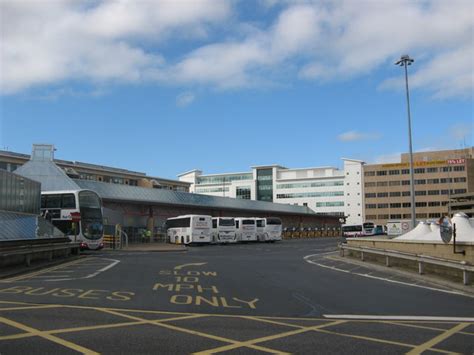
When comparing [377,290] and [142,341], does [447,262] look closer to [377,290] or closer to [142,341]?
[377,290]

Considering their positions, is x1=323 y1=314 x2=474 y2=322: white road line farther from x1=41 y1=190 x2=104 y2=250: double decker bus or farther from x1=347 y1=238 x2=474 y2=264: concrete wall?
x1=41 y1=190 x2=104 y2=250: double decker bus

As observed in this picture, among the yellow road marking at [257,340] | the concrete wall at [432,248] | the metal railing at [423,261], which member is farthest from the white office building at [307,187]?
the yellow road marking at [257,340]

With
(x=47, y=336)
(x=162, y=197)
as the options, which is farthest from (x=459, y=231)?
(x=162, y=197)

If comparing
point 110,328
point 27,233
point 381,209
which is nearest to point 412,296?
point 110,328

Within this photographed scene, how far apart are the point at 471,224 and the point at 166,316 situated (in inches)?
536

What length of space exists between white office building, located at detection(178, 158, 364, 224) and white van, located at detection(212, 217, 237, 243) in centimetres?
9071

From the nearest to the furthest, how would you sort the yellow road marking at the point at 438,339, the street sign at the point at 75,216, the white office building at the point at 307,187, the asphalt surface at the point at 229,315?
the yellow road marking at the point at 438,339
the asphalt surface at the point at 229,315
the street sign at the point at 75,216
the white office building at the point at 307,187

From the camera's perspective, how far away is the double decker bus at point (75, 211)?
3541cm

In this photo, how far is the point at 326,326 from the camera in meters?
8.82

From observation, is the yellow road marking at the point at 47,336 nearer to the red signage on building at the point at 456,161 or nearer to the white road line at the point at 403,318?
the white road line at the point at 403,318

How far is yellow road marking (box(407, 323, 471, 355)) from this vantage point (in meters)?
7.07

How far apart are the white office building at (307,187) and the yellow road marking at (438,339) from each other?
134 meters

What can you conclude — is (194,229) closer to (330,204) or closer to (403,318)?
(403,318)

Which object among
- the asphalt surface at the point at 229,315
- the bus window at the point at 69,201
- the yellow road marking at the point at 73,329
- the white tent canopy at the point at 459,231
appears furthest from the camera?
the bus window at the point at 69,201
